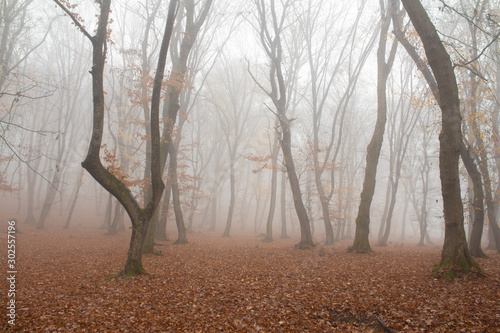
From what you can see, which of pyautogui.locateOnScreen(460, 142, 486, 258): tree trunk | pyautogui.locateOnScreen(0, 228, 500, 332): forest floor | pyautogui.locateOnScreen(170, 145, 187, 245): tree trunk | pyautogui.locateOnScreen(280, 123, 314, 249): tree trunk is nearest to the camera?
pyautogui.locateOnScreen(0, 228, 500, 332): forest floor

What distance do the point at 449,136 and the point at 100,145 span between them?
24.3 ft

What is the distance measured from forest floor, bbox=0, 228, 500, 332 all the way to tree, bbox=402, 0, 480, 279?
0.52 meters

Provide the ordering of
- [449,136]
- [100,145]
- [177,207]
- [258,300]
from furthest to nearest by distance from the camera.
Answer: [177,207]
[100,145]
[449,136]
[258,300]

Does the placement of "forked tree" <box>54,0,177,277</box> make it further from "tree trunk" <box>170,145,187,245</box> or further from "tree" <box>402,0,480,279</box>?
"tree trunk" <box>170,145,187,245</box>

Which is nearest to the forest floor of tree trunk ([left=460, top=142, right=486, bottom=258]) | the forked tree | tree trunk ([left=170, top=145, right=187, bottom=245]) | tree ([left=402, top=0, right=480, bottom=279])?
tree ([left=402, top=0, right=480, bottom=279])

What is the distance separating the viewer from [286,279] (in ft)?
19.7

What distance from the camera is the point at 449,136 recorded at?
5.46 meters

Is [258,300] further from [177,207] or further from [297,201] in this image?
[177,207]

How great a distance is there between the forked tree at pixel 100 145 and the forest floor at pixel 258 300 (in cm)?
86

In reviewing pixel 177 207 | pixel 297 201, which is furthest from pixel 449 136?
pixel 177 207

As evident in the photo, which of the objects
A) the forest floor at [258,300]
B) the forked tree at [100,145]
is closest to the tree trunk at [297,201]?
the forest floor at [258,300]

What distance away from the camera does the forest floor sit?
12.5ft

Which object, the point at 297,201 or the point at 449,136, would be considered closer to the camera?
the point at 449,136

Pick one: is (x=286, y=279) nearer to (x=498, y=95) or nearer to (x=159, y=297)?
(x=159, y=297)
